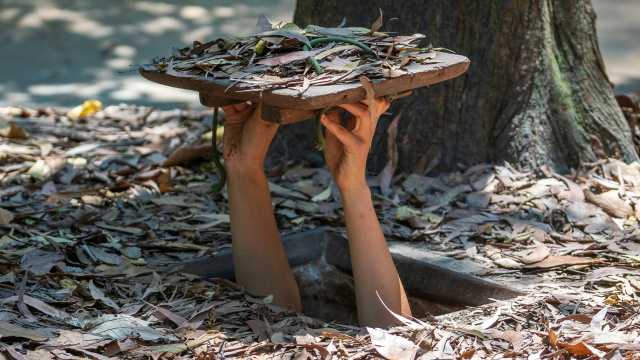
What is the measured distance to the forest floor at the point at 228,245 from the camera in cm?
209

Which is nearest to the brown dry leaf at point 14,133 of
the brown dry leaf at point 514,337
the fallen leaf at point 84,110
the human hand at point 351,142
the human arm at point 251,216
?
the fallen leaf at point 84,110

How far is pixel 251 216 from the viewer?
8.70ft

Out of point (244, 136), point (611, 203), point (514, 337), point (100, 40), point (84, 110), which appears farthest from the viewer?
point (100, 40)

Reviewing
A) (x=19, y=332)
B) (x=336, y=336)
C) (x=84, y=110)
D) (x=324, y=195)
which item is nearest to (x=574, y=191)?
(x=324, y=195)

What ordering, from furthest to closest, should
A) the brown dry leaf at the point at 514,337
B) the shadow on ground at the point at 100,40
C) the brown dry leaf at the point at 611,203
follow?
the shadow on ground at the point at 100,40 < the brown dry leaf at the point at 611,203 < the brown dry leaf at the point at 514,337

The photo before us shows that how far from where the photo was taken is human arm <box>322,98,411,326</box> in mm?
2373

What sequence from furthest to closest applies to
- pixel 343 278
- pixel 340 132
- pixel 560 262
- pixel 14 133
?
pixel 14 133 < pixel 343 278 < pixel 560 262 < pixel 340 132

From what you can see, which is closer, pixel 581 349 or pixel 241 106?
pixel 581 349

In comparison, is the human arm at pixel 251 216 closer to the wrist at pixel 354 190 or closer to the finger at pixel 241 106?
the finger at pixel 241 106

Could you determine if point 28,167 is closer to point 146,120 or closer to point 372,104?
point 146,120

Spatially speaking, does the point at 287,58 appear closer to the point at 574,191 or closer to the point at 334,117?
the point at 334,117

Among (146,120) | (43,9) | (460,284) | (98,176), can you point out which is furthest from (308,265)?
(43,9)

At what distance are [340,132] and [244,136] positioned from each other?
0.45 m

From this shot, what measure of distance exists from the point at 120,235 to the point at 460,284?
138 cm
